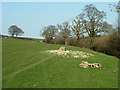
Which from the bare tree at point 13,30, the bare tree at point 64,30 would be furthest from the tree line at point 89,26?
the bare tree at point 13,30

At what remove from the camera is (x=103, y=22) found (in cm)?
3700

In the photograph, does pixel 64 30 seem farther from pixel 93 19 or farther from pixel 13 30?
pixel 13 30

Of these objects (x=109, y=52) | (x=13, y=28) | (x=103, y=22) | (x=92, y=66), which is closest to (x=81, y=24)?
(x=103, y=22)

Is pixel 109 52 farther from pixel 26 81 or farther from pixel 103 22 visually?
pixel 26 81

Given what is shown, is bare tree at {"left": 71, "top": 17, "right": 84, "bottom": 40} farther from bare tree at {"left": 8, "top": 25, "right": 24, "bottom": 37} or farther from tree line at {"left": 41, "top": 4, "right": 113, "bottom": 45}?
bare tree at {"left": 8, "top": 25, "right": 24, "bottom": 37}

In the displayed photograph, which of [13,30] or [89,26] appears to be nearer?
[89,26]

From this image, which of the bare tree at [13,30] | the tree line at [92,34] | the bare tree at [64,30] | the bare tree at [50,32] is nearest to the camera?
the tree line at [92,34]

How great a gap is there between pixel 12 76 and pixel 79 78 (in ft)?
15.0

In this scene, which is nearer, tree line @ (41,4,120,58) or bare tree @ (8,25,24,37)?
tree line @ (41,4,120,58)

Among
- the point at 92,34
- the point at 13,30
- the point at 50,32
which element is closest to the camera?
the point at 92,34

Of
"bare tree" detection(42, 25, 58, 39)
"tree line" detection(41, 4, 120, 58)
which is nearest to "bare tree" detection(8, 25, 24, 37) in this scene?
"bare tree" detection(42, 25, 58, 39)

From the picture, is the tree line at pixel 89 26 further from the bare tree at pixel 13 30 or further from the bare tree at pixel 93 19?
the bare tree at pixel 13 30

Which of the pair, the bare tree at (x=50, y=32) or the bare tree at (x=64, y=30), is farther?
the bare tree at (x=50, y=32)

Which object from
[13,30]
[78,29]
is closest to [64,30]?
[78,29]
